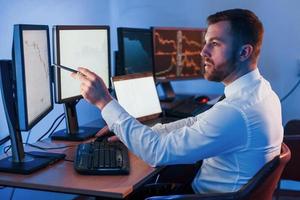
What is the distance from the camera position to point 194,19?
3350mm

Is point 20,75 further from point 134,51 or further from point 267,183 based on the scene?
point 134,51

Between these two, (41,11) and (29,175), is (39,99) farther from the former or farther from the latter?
(41,11)

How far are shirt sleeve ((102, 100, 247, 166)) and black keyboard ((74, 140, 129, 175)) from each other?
0.14 m

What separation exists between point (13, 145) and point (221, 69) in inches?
31.2

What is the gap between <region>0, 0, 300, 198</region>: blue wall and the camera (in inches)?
108

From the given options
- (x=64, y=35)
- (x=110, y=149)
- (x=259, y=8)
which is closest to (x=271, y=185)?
(x=110, y=149)

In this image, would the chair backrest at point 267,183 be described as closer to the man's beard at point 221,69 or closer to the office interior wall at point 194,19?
the man's beard at point 221,69

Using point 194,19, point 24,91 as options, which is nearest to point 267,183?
point 24,91

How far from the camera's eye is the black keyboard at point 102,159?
5.34 feet

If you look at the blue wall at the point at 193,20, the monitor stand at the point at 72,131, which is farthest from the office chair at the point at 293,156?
the monitor stand at the point at 72,131

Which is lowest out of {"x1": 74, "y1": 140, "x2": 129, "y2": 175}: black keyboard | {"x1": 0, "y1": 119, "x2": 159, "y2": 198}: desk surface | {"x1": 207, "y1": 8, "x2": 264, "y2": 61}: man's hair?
{"x1": 0, "y1": 119, "x2": 159, "y2": 198}: desk surface

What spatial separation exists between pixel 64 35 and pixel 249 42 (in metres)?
0.84

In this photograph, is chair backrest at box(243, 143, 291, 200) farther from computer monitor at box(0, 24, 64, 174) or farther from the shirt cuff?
computer monitor at box(0, 24, 64, 174)

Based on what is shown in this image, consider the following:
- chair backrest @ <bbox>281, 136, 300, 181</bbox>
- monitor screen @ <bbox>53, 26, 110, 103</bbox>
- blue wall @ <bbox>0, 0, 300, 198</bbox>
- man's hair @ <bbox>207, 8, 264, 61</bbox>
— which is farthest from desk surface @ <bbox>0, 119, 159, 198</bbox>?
blue wall @ <bbox>0, 0, 300, 198</bbox>
